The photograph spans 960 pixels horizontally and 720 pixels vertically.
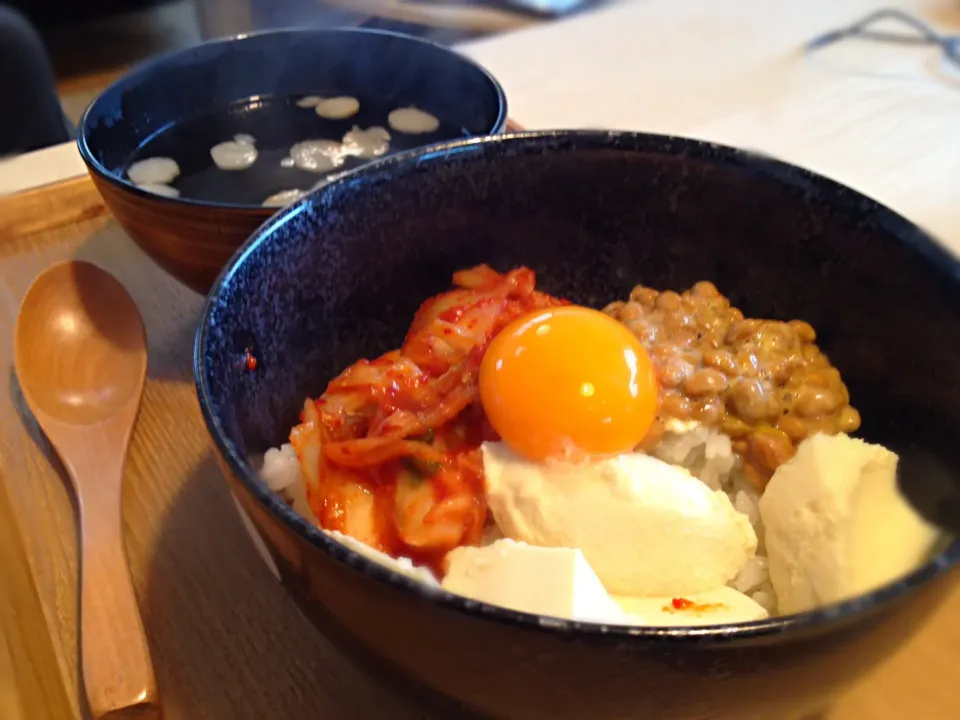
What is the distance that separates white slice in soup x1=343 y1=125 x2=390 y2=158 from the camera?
1.50 metres

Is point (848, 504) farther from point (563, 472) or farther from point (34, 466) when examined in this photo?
point (34, 466)

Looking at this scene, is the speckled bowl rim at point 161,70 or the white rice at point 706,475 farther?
the speckled bowl rim at point 161,70

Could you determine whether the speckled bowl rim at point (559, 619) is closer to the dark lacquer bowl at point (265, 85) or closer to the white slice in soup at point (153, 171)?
the dark lacquer bowl at point (265, 85)

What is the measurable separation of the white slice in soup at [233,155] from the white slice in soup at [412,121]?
0.83ft

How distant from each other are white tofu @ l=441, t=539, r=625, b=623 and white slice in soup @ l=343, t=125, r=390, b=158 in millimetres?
915

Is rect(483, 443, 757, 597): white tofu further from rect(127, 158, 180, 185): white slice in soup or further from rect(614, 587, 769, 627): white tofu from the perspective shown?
rect(127, 158, 180, 185): white slice in soup

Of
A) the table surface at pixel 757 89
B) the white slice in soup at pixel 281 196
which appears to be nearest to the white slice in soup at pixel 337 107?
the white slice in soup at pixel 281 196

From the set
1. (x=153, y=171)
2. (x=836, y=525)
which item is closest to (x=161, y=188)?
(x=153, y=171)

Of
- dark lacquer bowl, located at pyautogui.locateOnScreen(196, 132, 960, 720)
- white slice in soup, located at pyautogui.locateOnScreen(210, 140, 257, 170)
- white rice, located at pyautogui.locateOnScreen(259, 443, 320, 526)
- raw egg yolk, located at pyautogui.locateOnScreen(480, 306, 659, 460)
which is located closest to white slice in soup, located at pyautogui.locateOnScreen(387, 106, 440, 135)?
white slice in soup, located at pyautogui.locateOnScreen(210, 140, 257, 170)

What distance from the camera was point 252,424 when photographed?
901 millimetres

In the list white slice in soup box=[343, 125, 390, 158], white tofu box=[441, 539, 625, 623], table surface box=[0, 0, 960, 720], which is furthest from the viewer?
table surface box=[0, 0, 960, 720]

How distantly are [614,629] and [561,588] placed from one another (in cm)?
16

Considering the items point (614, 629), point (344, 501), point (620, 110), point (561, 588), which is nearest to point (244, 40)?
point (620, 110)

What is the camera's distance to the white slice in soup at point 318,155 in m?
1.47
